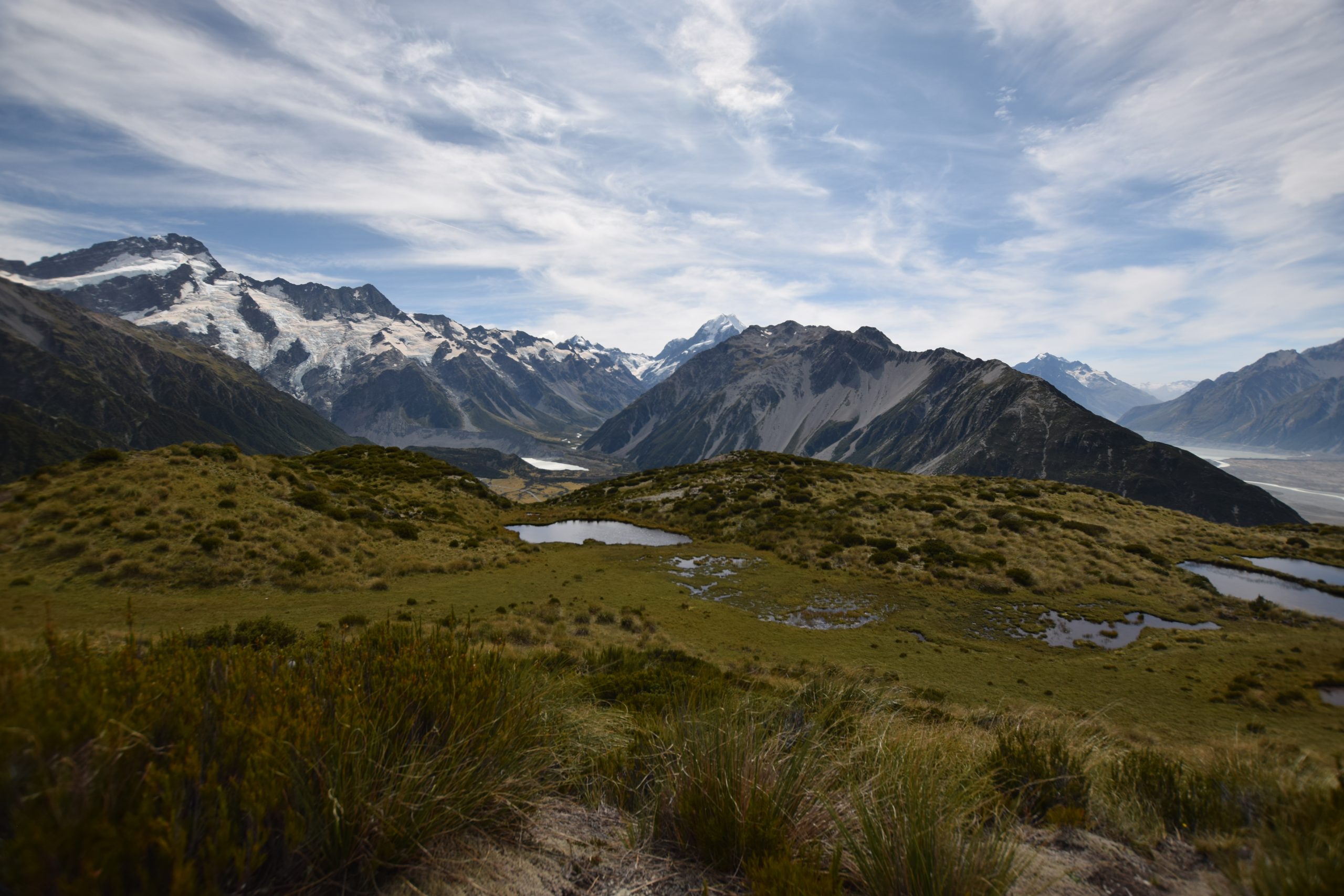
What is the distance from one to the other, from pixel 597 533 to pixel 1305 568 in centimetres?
5168

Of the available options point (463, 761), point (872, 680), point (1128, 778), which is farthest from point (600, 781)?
point (872, 680)

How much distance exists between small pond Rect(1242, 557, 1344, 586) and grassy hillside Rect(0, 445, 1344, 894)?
1855mm

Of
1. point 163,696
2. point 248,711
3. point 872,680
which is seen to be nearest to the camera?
point 163,696

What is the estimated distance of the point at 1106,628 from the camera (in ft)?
76.9

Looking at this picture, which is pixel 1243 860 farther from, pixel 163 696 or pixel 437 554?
pixel 437 554

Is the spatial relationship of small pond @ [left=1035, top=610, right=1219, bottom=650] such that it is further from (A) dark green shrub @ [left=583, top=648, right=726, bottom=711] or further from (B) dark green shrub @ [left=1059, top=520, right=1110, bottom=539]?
(A) dark green shrub @ [left=583, top=648, right=726, bottom=711]

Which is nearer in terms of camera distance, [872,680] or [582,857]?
[582,857]

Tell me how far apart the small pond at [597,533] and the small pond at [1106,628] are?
77.2ft

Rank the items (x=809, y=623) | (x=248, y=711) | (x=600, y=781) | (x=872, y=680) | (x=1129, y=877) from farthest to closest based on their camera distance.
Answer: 1. (x=809, y=623)
2. (x=872, y=680)
3. (x=600, y=781)
4. (x=1129, y=877)
5. (x=248, y=711)

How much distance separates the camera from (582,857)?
4.61 metres

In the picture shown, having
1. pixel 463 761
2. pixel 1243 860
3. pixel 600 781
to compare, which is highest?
pixel 1243 860

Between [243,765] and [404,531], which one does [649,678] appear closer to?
[243,765]

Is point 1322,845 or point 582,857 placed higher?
point 1322,845

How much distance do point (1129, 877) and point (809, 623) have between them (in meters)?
20.0
